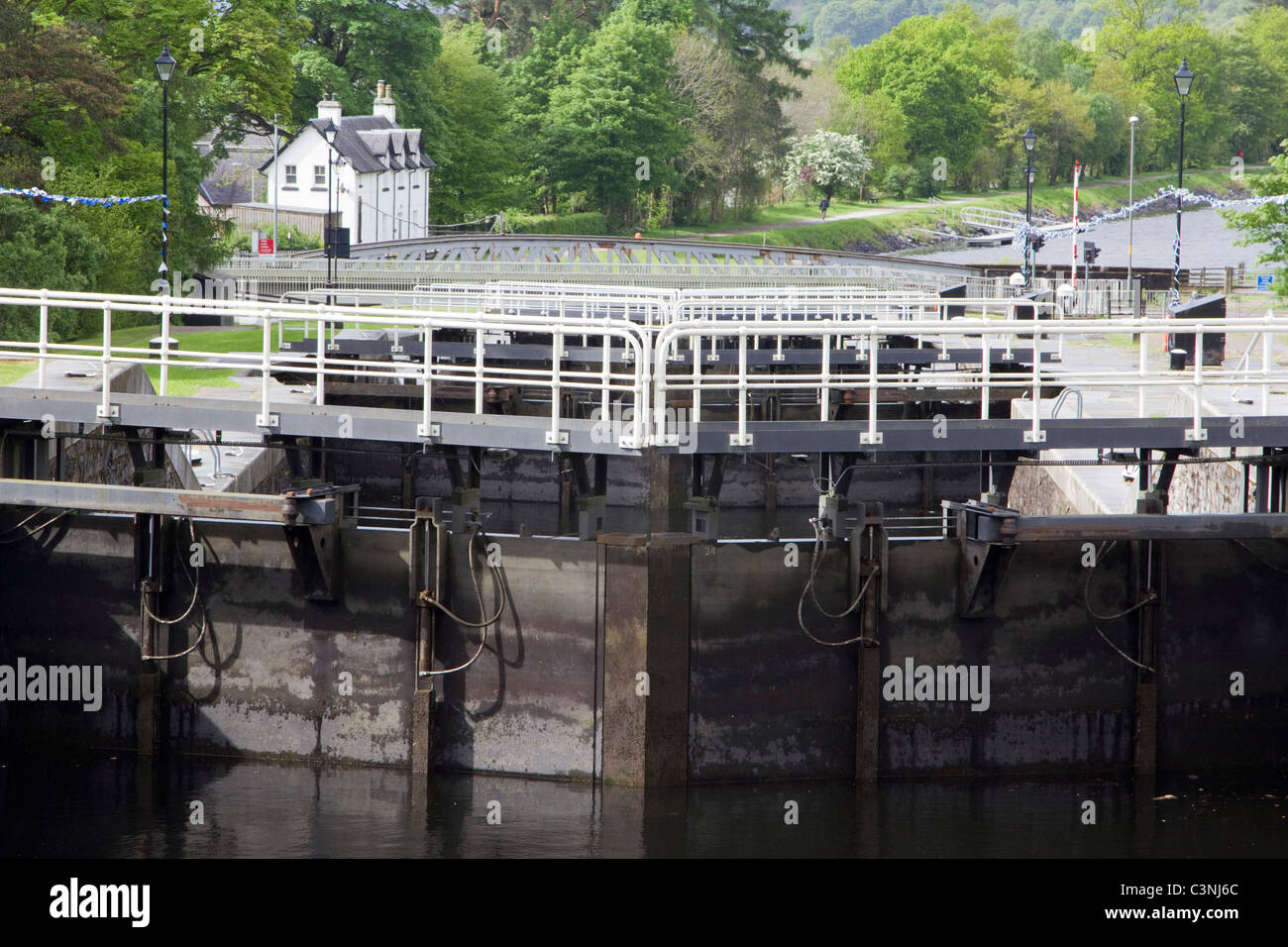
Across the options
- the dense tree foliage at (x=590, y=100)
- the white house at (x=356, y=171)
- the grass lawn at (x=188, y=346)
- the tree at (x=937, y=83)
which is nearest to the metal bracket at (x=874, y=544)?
the grass lawn at (x=188, y=346)

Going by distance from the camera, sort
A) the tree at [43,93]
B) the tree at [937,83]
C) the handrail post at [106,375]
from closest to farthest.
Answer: the handrail post at [106,375] < the tree at [43,93] < the tree at [937,83]

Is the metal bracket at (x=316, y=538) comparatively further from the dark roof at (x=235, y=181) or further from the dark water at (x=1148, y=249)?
the dark roof at (x=235, y=181)

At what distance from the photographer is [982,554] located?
16641 millimetres

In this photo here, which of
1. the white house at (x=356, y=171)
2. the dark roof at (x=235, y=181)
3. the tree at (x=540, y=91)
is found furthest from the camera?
the tree at (x=540, y=91)

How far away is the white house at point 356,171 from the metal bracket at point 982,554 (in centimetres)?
5871

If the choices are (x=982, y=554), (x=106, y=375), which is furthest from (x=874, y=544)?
(x=106, y=375)

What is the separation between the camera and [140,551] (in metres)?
17.9

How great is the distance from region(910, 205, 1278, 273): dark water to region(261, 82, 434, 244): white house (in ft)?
99.3

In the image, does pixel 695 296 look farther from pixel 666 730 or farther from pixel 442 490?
pixel 666 730

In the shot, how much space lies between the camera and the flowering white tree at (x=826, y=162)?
109 metres

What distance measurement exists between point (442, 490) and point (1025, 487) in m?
10.6

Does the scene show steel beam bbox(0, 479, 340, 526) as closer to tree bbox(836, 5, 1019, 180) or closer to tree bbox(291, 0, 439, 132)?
tree bbox(291, 0, 439, 132)

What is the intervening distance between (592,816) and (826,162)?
9781 centimetres
